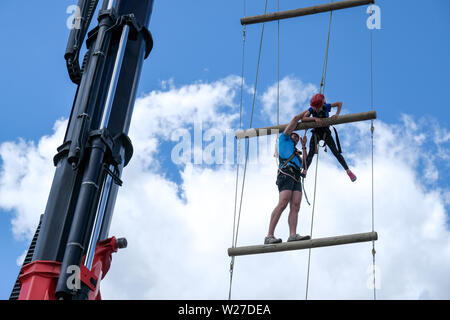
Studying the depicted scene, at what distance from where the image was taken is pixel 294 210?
10.6 metres

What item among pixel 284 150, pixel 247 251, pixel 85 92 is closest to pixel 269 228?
pixel 247 251

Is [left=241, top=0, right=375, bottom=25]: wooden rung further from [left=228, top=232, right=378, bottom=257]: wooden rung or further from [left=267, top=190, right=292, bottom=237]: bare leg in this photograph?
[left=228, top=232, right=378, bottom=257]: wooden rung

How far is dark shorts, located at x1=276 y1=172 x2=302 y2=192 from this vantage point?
422 inches

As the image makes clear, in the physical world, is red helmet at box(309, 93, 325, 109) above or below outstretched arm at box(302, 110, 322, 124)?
above

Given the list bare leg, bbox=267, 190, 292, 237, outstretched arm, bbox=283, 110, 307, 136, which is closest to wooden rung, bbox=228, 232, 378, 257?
bare leg, bbox=267, 190, 292, 237

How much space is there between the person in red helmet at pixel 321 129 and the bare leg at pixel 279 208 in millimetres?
732

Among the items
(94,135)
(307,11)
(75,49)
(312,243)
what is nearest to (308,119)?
(312,243)

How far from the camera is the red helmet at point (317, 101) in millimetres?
11125

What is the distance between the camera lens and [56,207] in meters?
9.88

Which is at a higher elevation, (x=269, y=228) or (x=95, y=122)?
(x=95, y=122)

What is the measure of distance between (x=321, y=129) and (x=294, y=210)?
4.97 feet
